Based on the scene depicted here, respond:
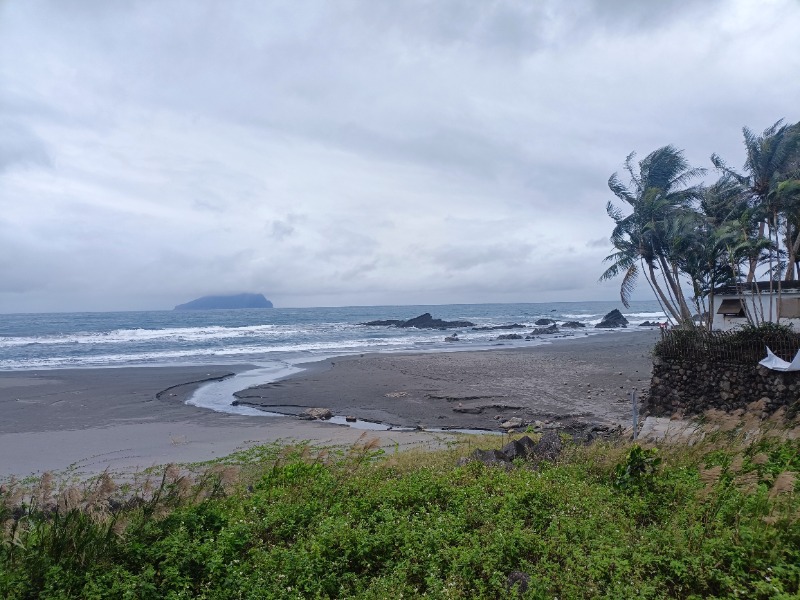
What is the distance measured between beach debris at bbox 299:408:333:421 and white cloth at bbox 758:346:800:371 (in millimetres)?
12826

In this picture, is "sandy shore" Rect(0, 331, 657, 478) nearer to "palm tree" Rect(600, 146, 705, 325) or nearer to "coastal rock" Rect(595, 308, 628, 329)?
"palm tree" Rect(600, 146, 705, 325)

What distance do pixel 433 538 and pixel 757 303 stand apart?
2066cm

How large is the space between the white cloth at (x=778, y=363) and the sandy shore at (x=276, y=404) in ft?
14.4

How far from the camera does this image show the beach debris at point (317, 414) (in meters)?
17.9

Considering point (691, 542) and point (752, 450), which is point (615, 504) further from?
point (752, 450)

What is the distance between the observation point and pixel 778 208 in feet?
72.2

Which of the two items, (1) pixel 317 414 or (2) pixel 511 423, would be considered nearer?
(2) pixel 511 423

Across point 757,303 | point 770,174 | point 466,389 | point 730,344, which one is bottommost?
point 466,389

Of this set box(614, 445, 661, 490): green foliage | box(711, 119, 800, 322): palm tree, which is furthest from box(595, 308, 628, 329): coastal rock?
box(614, 445, 661, 490): green foliage

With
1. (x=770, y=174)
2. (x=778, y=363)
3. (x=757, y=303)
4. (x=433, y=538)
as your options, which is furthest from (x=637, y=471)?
(x=770, y=174)

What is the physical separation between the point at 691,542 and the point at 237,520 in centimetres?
519

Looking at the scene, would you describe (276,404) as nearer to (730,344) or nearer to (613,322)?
(730,344)

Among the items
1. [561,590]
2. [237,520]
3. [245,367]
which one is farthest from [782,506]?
[245,367]

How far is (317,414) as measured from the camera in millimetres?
18047
